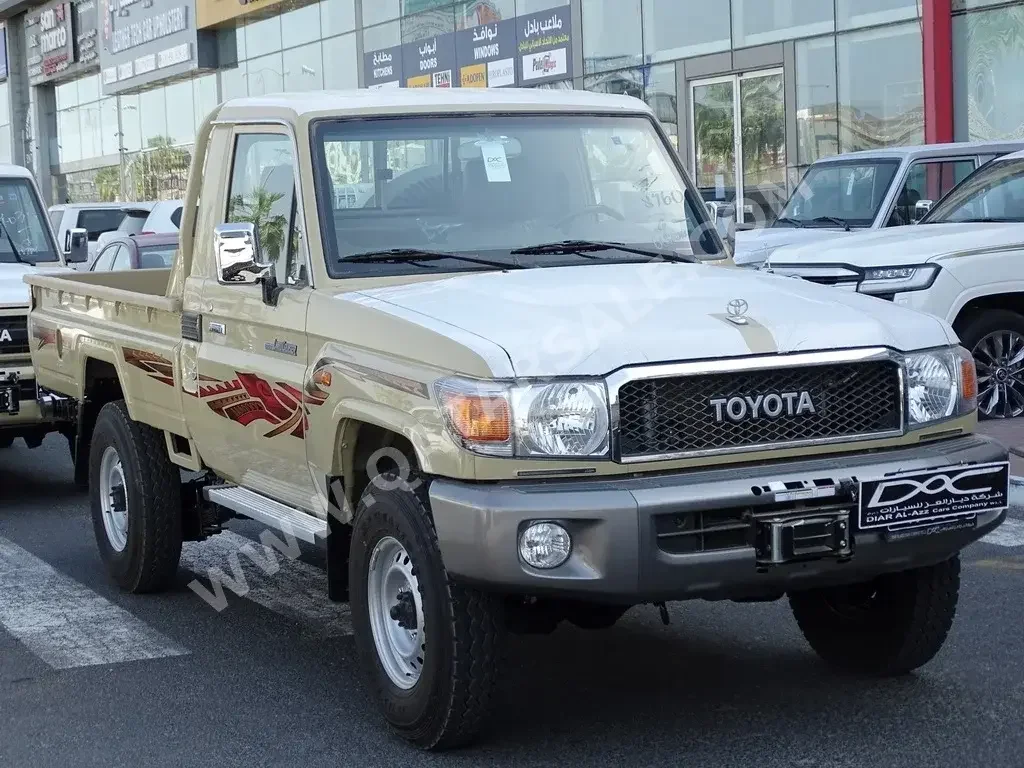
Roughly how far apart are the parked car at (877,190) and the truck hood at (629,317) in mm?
8856

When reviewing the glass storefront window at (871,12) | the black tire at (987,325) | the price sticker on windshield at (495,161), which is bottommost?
the black tire at (987,325)

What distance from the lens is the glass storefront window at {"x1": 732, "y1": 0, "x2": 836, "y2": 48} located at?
22703 mm

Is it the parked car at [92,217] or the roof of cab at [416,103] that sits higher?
the parked car at [92,217]

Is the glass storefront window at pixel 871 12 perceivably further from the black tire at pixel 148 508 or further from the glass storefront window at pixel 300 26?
the glass storefront window at pixel 300 26

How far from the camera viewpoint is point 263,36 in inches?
1529

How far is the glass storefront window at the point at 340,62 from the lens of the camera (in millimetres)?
34938

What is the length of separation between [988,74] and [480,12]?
1243cm

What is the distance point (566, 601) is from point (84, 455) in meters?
3.99

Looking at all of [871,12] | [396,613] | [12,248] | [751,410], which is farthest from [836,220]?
[396,613]

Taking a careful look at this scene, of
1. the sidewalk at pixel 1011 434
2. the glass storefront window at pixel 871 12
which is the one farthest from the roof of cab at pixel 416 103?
the glass storefront window at pixel 871 12

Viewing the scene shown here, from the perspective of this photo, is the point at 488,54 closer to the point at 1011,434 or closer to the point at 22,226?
the point at 22,226

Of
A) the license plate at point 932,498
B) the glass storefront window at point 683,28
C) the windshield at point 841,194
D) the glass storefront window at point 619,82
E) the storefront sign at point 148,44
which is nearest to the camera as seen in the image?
the license plate at point 932,498

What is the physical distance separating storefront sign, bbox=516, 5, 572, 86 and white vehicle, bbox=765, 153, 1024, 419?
1752cm

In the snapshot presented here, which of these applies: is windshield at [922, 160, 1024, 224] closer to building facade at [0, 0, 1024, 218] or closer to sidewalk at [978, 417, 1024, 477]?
sidewalk at [978, 417, 1024, 477]
